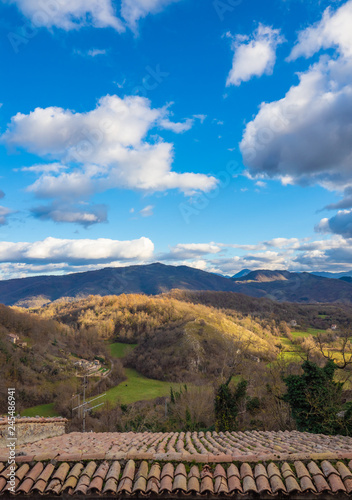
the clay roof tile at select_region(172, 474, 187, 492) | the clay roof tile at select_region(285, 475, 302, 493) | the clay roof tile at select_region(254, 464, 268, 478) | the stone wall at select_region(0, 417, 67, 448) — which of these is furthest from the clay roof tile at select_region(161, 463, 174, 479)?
the stone wall at select_region(0, 417, 67, 448)

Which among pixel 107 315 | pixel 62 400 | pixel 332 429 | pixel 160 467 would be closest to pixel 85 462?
pixel 160 467

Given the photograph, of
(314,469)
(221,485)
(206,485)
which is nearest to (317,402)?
(314,469)

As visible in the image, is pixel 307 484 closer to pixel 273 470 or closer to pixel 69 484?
pixel 273 470

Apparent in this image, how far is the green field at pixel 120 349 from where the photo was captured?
4625 inches

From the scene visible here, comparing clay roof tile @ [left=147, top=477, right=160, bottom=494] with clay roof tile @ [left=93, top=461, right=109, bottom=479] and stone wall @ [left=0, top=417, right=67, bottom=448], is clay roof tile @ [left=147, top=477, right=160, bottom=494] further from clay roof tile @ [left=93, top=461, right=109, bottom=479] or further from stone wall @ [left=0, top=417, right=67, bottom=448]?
stone wall @ [left=0, top=417, right=67, bottom=448]

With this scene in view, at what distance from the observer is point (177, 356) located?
106 meters

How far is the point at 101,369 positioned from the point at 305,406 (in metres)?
83.4

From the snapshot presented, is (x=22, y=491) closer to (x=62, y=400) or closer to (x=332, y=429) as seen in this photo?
(x=332, y=429)

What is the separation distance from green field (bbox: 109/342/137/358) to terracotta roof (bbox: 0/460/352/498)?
11686 cm

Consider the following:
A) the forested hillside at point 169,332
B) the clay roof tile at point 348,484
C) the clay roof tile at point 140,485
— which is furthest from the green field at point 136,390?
the clay roof tile at point 348,484

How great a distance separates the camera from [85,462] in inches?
263

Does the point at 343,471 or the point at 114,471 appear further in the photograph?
the point at 114,471

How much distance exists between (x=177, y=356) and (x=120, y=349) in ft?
103

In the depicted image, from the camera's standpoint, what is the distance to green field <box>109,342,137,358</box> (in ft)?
385
